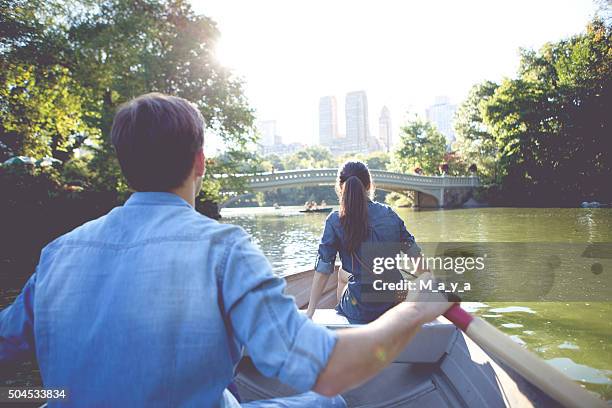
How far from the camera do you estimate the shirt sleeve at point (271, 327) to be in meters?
0.69

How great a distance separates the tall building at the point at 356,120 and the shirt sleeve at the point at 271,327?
13274 cm

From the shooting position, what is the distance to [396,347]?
30.3 inches

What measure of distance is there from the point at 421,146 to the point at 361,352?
36.3 meters

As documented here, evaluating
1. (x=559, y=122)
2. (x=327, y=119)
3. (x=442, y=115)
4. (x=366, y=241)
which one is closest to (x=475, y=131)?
(x=559, y=122)

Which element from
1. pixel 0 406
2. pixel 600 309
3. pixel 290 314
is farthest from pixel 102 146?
pixel 290 314

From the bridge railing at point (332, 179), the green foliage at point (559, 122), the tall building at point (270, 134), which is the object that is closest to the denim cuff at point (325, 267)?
the green foliage at point (559, 122)

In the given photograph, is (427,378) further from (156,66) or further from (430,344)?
(156,66)

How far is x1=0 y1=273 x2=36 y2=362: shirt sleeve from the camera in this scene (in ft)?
2.85

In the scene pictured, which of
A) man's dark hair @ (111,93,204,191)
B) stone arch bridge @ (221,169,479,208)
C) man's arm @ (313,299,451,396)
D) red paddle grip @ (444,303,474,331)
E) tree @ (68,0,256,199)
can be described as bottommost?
stone arch bridge @ (221,169,479,208)

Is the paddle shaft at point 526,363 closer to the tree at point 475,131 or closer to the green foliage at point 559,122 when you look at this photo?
the green foliage at point 559,122

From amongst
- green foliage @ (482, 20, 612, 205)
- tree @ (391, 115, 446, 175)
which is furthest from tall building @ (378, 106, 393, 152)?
green foliage @ (482, 20, 612, 205)

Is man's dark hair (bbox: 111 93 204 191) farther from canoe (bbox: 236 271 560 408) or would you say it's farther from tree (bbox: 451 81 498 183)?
tree (bbox: 451 81 498 183)

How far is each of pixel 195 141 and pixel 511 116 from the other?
24.7 metres

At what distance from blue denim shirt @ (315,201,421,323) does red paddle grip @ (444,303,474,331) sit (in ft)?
4.25
